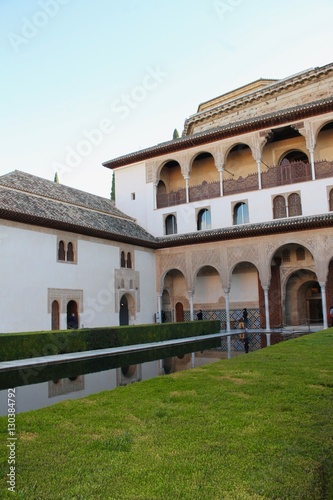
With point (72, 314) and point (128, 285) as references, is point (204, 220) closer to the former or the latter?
point (128, 285)

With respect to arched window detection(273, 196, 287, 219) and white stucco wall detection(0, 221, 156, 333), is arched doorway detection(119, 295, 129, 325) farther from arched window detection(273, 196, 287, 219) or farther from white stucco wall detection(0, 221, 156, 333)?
arched window detection(273, 196, 287, 219)

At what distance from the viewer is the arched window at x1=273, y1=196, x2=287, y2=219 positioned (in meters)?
21.6

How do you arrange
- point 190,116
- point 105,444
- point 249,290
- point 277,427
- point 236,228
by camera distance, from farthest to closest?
point 190,116 → point 249,290 → point 236,228 → point 277,427 → point 105,444

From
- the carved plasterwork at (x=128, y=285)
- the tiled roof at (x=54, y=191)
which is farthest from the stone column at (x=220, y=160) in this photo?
the carved plasterwork at (x=128, y=285)

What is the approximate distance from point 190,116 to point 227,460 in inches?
1196

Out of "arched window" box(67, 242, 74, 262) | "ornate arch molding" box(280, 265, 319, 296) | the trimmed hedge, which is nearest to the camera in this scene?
the trimmed hedge

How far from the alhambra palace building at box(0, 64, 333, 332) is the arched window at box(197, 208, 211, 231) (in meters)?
0.06

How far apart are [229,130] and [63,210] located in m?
9.22

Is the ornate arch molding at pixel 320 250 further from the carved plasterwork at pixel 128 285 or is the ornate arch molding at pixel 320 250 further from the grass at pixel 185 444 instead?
the grass at pixel 185 444

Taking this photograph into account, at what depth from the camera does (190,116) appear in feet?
104

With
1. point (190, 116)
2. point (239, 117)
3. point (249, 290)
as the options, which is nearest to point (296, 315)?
point (249, 290)

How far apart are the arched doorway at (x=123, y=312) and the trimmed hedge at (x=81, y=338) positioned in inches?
187

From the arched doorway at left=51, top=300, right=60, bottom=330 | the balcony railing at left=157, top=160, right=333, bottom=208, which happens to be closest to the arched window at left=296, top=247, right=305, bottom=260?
the balcony railing at left=157, top=160, right=333, bottom=208

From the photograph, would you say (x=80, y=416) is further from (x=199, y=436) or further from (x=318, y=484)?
(x=318, y=484)
